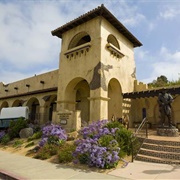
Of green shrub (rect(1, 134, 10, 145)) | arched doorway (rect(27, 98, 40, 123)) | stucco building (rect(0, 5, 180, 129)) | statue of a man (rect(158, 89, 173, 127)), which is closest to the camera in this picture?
statue of a man (rect(158, 89, 173, 127))

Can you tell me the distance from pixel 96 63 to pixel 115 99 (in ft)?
13.1

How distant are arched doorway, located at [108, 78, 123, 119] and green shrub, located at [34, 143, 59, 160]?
7572mm

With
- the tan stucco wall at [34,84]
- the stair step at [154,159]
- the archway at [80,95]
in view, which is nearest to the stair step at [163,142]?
the stair step at [154,159]

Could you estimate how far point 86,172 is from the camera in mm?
6305

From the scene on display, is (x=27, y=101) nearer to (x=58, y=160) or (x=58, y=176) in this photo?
(x=58, y=160)

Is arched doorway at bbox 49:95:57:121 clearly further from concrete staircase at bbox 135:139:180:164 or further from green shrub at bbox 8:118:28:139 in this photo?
concrete staircase at bbox 135:139:180:164

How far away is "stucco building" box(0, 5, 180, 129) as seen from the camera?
13.5 m

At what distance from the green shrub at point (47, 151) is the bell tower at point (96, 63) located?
15.4 feet

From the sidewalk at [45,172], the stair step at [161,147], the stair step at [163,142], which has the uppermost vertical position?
the stair step at [163,142]

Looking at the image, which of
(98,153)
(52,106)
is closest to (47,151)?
(98,153)

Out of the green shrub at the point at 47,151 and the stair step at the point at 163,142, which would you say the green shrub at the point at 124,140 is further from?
the green shrub at the point at 47,151

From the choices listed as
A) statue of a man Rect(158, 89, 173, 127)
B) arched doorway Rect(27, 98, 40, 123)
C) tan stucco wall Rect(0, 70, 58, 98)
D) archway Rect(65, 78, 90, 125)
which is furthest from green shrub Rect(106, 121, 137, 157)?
arched doorway Rect(27, 98, 40, 123)

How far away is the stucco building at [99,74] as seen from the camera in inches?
532

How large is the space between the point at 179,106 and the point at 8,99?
21.7m
